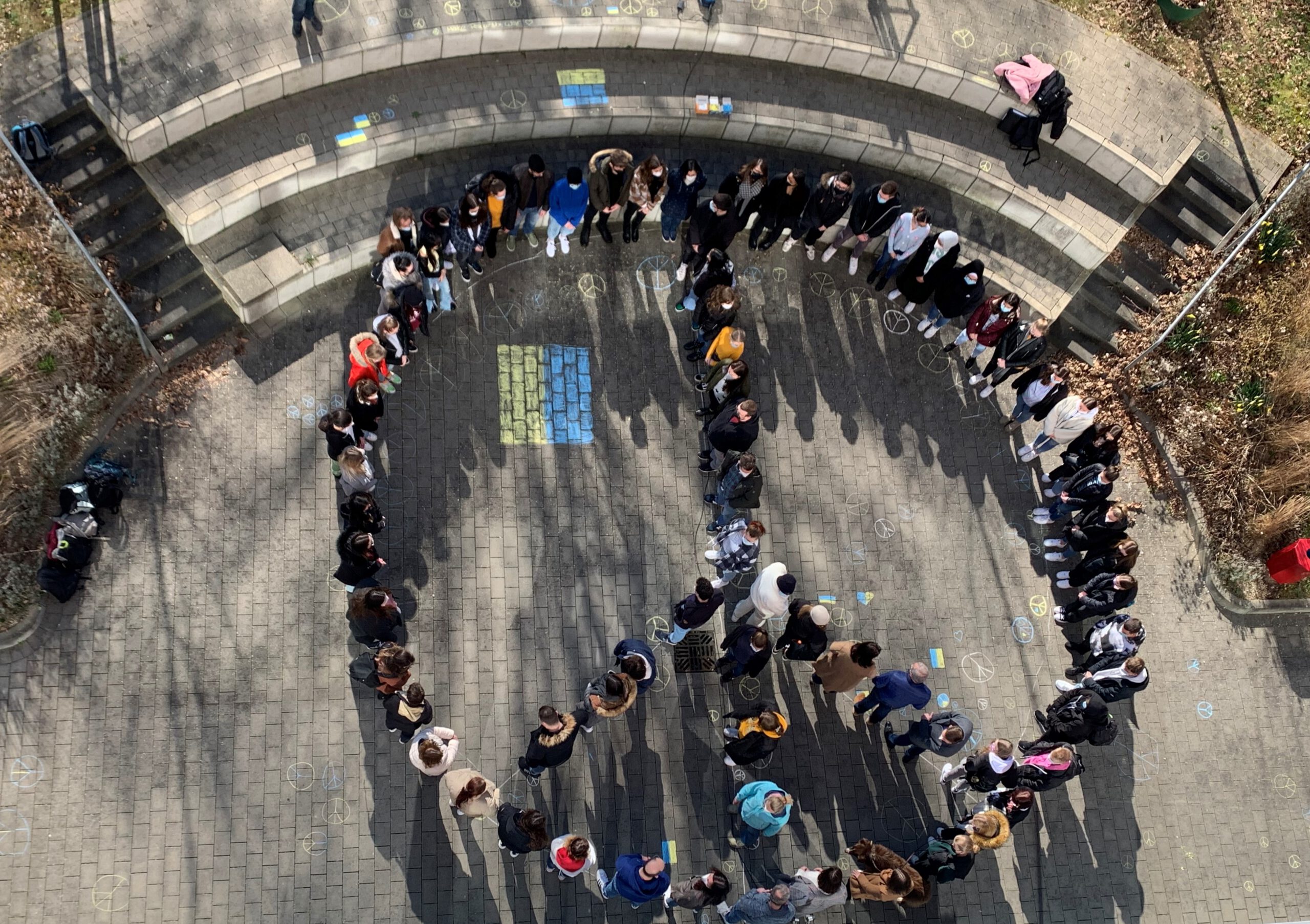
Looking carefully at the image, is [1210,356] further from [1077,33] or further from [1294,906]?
[1294,906]

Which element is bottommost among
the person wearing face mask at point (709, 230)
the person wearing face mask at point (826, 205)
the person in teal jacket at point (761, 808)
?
the person in teal jacket at point (761, 808)

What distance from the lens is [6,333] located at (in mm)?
13344

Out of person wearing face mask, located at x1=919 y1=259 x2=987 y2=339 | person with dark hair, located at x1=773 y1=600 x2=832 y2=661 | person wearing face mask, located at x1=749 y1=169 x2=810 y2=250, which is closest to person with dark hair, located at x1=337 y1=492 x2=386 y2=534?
person with dark hair, located at x1=773 y1=600 x2=832 y2=661

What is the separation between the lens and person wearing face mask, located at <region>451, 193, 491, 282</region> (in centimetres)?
1336

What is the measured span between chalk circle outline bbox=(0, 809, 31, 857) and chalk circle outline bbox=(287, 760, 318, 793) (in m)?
2.90

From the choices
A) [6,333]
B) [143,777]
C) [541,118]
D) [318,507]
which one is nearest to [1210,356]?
[541,118]

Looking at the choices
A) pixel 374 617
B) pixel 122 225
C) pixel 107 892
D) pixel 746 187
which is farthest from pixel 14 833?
pixel 746 187

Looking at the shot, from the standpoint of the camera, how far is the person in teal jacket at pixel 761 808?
37.9 ft

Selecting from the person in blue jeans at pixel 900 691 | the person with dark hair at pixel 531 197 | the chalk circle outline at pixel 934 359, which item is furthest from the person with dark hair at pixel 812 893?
the person with dark hair at pixel 531 197

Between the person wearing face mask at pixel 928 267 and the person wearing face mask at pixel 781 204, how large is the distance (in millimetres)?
1839

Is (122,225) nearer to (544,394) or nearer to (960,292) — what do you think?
(544,394)

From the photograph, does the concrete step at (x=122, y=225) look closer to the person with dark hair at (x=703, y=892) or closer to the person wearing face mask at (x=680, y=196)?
the person wearing face mask at (x=680, y=196)

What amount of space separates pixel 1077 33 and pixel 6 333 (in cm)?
1758

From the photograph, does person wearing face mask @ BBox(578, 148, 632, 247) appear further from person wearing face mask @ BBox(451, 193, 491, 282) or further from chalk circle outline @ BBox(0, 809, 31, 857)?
chalk circle outline @ BBox(0, 809, 31, 857)
